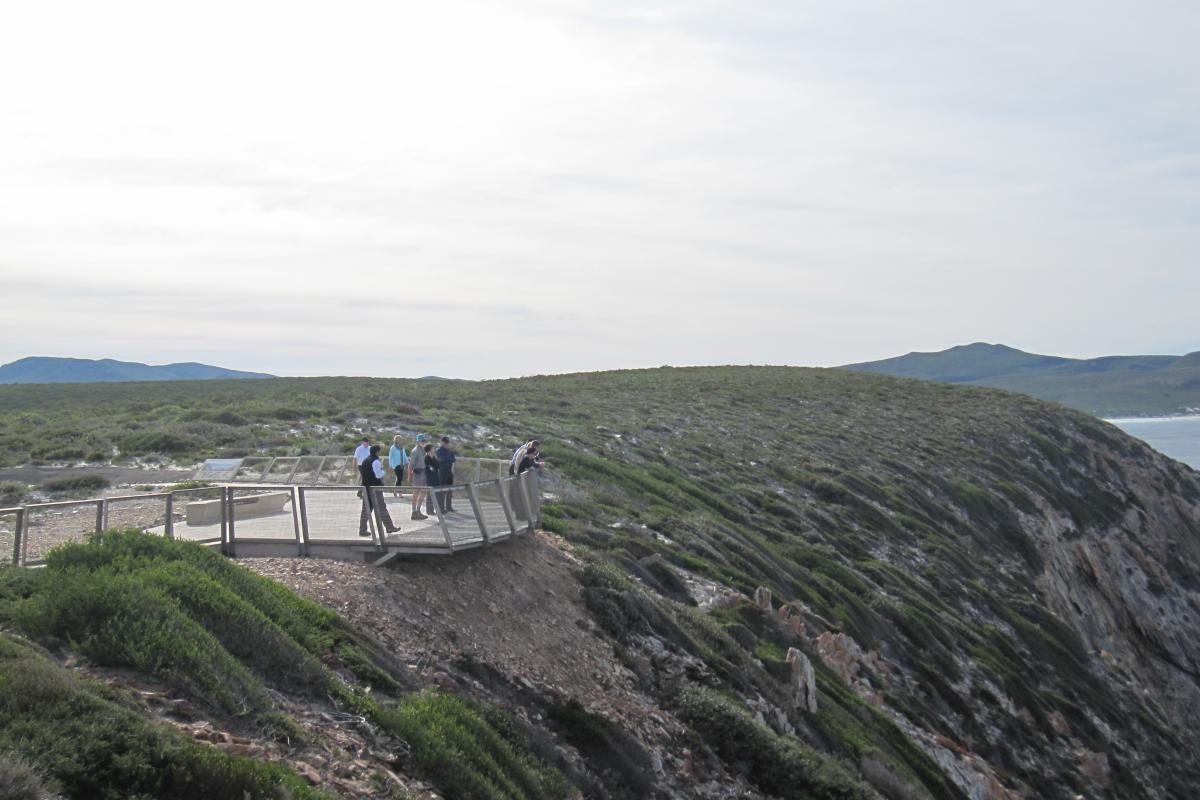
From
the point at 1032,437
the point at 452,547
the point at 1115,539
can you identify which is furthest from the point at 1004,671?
the point at 1032,437

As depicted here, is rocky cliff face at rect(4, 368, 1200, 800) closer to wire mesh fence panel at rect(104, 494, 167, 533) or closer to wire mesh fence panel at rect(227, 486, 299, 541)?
wire mesh fence panel at rect(227, 486, 299, 541)

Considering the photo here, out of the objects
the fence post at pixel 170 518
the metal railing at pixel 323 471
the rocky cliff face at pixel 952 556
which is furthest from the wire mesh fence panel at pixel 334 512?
the rocky cliff face at pixel 952 556

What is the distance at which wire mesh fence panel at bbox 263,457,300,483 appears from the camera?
19.3 m

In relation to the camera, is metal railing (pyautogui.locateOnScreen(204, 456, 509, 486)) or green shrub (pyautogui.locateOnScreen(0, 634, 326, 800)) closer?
green shrub (pyautogui.locateOnScreen(0, 634, 326, 800))

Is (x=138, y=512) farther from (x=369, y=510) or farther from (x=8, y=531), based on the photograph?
(x=369, y=510)

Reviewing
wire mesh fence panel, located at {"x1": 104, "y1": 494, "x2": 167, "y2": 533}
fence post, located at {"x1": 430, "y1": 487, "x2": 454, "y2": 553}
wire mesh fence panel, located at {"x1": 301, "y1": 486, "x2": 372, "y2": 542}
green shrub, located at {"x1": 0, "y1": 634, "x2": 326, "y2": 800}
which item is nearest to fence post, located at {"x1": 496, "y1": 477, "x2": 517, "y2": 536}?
fence post, located at {"x1": 430, "y1": 487, "x2": 454, "y2": 553}

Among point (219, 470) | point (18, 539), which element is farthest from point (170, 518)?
point (219, 470)

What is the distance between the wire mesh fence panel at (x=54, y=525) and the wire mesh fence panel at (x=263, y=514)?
216 centimetres

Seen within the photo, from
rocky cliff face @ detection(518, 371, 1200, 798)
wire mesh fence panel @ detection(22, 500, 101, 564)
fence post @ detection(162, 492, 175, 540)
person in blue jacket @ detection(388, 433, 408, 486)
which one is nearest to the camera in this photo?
wire mesh fence panel @ detection(22, 500, 101, 564)

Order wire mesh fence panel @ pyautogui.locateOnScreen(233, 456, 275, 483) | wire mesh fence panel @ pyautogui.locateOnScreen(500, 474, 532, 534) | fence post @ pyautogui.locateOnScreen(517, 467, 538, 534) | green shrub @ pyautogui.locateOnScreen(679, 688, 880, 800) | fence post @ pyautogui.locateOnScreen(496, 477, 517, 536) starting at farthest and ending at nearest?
1. wire mesh fence panel @ pyautogui.locateOnScreen(233, 456, 275, 483)
2. fence post @ pyautogui.locateOnScreen(517, 467, 538, 534)
3. wire mesh fence panel @ pyautogui.locateOnScreen(500, 474, 532, 534)
4. fence post @ pyautogui.locateOnScreen(496, 477, 517, 536)
5. green shrub @ pyautogui.locateOnScreen(679, 688, 880, 800)

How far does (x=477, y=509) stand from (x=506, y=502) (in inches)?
40.0

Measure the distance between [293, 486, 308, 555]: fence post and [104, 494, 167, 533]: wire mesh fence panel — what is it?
1670 millimetres

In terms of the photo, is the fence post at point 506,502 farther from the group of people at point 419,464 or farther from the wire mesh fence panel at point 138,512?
the wire mesh fence panel at point 138,512

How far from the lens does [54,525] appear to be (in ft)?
36.7
